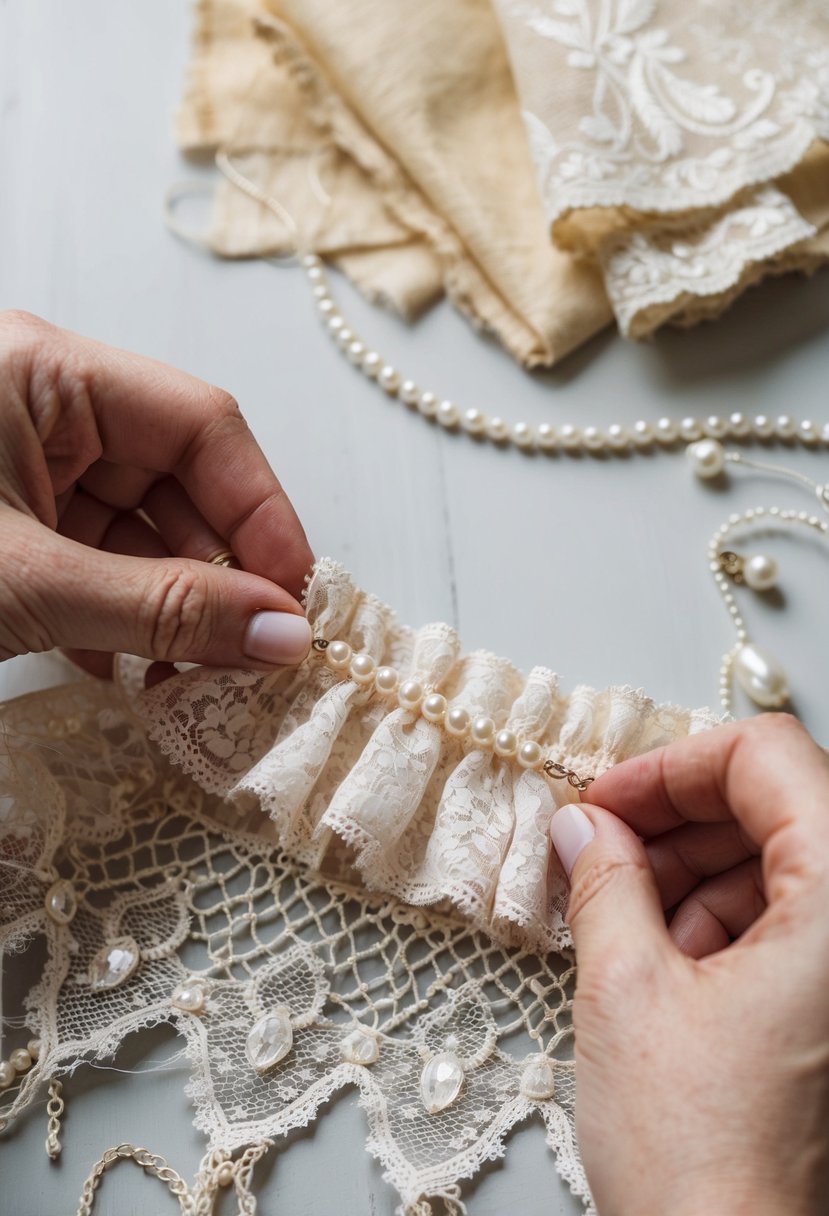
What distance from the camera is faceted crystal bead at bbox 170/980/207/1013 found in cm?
114

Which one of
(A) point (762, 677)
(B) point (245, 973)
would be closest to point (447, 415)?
(A) point (762, 677)

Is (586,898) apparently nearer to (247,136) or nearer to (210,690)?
(210,690)

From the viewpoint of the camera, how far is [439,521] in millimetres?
1457

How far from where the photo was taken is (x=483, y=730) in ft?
3.98

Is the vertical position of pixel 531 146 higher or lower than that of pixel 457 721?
higher

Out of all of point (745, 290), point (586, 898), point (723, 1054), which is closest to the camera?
point (723, 1054)

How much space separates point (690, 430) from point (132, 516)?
76cm

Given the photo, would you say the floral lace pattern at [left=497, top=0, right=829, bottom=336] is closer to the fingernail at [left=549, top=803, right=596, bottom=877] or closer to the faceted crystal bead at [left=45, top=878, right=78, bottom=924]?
the fingernail at [left=549, top=803, right=596, bottom=877]

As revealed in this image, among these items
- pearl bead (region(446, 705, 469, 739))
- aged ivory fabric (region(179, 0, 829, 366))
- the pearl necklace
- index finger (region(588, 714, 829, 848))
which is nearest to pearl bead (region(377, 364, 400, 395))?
the pearl necklace

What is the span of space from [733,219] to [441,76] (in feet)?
1.60

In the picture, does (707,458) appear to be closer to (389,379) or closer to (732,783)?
(389,379)

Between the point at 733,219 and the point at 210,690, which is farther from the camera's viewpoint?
the point at 733,219

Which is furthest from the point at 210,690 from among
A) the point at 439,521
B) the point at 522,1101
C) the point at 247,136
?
the point at 247,136

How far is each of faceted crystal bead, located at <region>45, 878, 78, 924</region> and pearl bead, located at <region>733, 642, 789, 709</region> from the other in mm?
836
